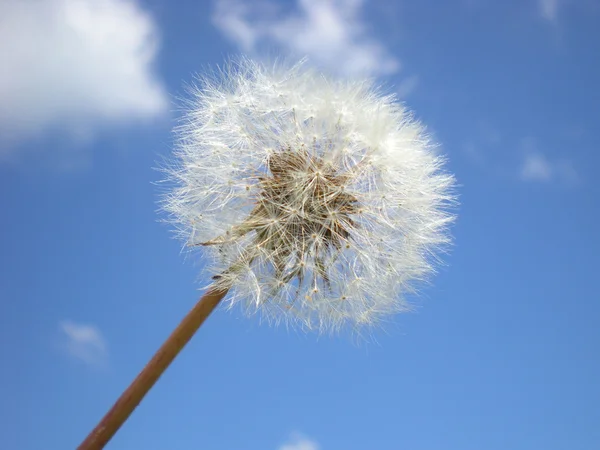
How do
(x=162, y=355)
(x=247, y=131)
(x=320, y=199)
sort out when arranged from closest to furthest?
(x=162, y=355)
(x=320, y=199)
(x=247, y=131)

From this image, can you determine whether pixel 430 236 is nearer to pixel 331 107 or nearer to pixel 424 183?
pixel 424 183

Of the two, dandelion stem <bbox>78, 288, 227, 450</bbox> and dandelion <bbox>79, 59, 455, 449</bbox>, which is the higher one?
dandelion <bbox>79, 59, 455, 449</bbox>

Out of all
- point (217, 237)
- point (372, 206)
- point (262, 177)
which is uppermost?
point (372, 206)

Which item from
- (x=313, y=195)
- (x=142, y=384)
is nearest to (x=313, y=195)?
(x=313, y=195)

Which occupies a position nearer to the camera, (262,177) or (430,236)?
(262,177)

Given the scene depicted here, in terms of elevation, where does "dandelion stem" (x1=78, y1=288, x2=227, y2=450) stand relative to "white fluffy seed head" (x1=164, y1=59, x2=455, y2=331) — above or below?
below

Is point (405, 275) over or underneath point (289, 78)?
underneath


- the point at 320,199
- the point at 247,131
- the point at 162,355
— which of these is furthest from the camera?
the point at 247,131

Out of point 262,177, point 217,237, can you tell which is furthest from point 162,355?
point 262,177
